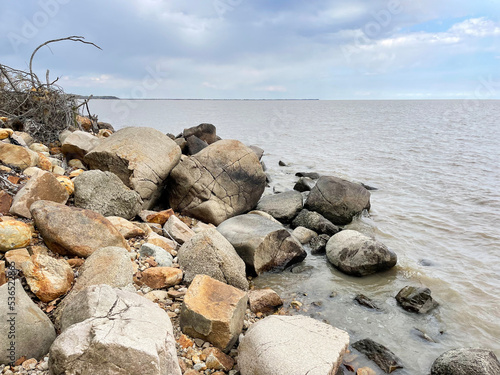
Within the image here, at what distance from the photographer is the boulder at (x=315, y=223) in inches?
348

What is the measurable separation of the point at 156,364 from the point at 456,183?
14.6 meters

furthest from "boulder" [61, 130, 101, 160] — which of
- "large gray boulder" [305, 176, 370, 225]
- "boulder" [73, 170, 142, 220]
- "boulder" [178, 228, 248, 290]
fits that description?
"large gray boulder" [305, 176, 370, 225]

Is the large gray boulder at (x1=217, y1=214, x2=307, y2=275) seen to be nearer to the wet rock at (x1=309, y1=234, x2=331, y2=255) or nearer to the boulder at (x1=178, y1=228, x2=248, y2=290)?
the wet rock at (x1=309, y1=234, x2=331, y2=255)

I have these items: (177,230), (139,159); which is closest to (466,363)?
(177,230)

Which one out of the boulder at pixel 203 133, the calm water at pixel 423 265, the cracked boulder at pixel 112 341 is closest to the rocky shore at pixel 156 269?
the cracked boulder at pixel 112 341

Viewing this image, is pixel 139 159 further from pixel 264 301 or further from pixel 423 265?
pixel 423 265

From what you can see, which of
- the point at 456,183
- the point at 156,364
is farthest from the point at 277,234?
the point at 456,183

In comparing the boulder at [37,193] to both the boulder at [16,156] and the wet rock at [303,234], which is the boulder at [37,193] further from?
the wet rock at [303,234]

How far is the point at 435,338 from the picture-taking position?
5.07m

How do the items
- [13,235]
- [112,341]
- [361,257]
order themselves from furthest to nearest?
1. [361,257]
2. [13,235]
3. [112,341]

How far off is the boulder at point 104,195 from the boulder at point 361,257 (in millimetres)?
4185

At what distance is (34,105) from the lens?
30.9ft

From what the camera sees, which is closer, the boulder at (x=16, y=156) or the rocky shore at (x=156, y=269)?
the rocky shore at (x=156, y=269)

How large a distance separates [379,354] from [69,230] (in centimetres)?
443
